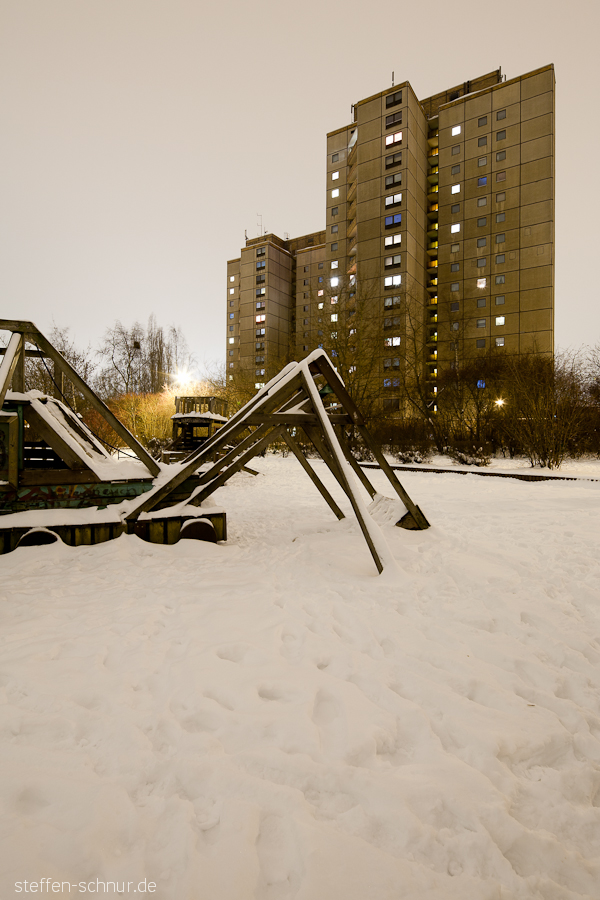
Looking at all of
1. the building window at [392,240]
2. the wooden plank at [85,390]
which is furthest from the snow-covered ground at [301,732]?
the building window at [392,240]

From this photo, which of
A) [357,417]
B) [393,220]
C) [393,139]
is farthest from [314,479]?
[393,139]

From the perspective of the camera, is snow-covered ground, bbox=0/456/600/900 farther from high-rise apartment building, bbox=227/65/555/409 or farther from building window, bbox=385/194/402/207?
building window, bbox=385/194/402/207

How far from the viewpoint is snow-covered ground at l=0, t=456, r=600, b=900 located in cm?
136

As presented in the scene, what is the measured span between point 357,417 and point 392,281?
40308 millimetres

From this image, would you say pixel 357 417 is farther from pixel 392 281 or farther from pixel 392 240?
pixel 392 240

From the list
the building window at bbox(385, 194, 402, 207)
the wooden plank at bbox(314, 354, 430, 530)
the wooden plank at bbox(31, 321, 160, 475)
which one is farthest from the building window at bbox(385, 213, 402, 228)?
the wooden plank at bbox(31, 321, 160, 475)

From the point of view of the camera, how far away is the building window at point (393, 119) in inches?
1594

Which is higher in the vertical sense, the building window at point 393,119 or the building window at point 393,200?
the building window at point 393,119

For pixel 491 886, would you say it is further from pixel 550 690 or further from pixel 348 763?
pixel 550 690

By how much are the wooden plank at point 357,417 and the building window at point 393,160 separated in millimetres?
46300

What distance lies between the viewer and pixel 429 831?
148cm

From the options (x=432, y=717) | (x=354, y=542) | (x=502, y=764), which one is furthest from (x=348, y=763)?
(x=354, y=542)

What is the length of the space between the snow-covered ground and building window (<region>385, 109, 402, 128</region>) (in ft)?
166

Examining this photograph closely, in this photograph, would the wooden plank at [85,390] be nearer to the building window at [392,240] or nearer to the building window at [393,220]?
the building window at [392,240]
